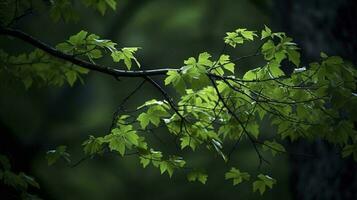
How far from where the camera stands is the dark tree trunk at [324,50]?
14.4 feet

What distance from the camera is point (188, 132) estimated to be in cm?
263

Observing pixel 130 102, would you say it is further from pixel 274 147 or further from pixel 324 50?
pixel 274 147

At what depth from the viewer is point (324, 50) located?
184 inches

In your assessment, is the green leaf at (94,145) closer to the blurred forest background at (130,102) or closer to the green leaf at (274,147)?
the green leaf at (274,147)

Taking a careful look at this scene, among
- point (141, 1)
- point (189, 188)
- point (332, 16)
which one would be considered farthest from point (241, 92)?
point (189, 188)

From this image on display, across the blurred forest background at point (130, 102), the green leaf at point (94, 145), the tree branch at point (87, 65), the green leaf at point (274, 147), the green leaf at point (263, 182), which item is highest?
the tree branch at point (87, 65)

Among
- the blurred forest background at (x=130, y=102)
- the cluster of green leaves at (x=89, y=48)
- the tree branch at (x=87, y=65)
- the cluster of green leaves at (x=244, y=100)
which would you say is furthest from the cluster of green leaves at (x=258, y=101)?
the blurred forest background at (x=130, y=102)

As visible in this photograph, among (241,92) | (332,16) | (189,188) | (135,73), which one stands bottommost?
(189,188)

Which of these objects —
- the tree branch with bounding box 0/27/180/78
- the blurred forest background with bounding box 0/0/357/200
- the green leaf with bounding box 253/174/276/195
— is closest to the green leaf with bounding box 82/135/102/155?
the tree branch with bounding box 0/27/180/78

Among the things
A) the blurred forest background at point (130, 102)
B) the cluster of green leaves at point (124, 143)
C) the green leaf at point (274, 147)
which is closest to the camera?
the cluster of green leaves at point (124, 143)

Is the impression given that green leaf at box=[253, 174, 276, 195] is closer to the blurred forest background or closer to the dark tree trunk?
the dark tree trunk

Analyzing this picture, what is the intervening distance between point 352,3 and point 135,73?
2992 millimetres

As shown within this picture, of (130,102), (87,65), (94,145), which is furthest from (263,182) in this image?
(130,102)

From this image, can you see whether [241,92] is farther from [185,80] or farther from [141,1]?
[141,1]
